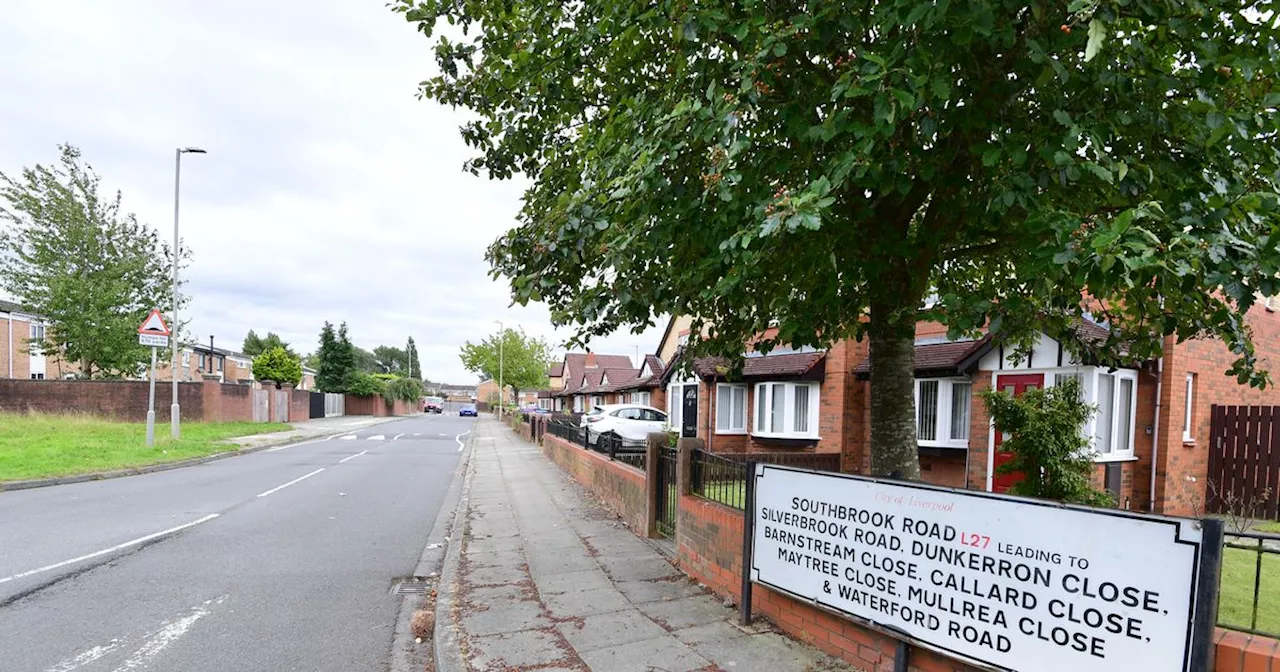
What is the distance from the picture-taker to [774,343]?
5863 mm

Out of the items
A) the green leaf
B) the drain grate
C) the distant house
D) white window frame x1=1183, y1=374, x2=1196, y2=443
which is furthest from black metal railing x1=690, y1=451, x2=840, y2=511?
the distant house

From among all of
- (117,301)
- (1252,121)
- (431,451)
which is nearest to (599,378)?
(431,451)

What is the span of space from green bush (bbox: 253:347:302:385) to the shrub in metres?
49.8

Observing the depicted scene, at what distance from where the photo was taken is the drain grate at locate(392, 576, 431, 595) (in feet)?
21.5

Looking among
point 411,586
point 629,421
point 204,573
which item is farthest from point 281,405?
point 411,586

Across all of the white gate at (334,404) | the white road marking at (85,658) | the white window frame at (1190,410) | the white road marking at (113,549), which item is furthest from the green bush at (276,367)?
the white window frame at (1190,410)

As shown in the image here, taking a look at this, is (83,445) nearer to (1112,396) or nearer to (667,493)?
(667,493)

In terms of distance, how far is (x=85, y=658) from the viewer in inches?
183

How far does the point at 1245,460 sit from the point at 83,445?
25.7 meters

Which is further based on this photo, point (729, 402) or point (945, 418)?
point (729, 402)

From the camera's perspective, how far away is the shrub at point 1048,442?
7.37 metres

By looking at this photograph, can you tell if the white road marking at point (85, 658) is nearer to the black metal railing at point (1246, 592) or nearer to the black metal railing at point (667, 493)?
the black metal railing at point (667, 493)

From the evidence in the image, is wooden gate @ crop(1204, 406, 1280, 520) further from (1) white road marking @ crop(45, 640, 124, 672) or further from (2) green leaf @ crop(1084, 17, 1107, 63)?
(1) white road marking @ crop(45, 640, 124, 672)

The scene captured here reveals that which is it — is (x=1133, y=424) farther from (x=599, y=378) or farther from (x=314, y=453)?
(x=599, y=378)
